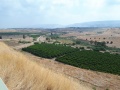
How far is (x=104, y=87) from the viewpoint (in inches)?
928

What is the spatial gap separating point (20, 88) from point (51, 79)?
72 centimetres

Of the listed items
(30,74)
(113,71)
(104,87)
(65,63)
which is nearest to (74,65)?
(65,63)

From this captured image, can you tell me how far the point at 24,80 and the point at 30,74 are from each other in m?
0.41

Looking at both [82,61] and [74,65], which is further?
[82,61]

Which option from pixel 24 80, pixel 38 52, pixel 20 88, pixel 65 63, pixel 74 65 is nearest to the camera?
pixel 20 88

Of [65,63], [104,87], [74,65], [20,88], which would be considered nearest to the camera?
[20,88]

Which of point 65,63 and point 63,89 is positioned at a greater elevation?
point 63,89

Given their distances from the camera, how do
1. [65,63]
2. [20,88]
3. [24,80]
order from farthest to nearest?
1. [65,63]
2. [24,80]
3. [20,88]

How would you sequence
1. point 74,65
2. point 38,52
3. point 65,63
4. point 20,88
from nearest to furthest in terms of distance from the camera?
point 20,88
point 74,65
point 65,63
point 38,52

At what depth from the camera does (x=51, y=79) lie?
169 inches

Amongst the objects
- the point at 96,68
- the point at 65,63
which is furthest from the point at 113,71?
the point at 65,63

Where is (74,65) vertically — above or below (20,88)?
below

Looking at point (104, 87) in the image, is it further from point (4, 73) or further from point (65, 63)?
point (4, 73)

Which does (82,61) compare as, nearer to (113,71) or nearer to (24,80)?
(113,71)
